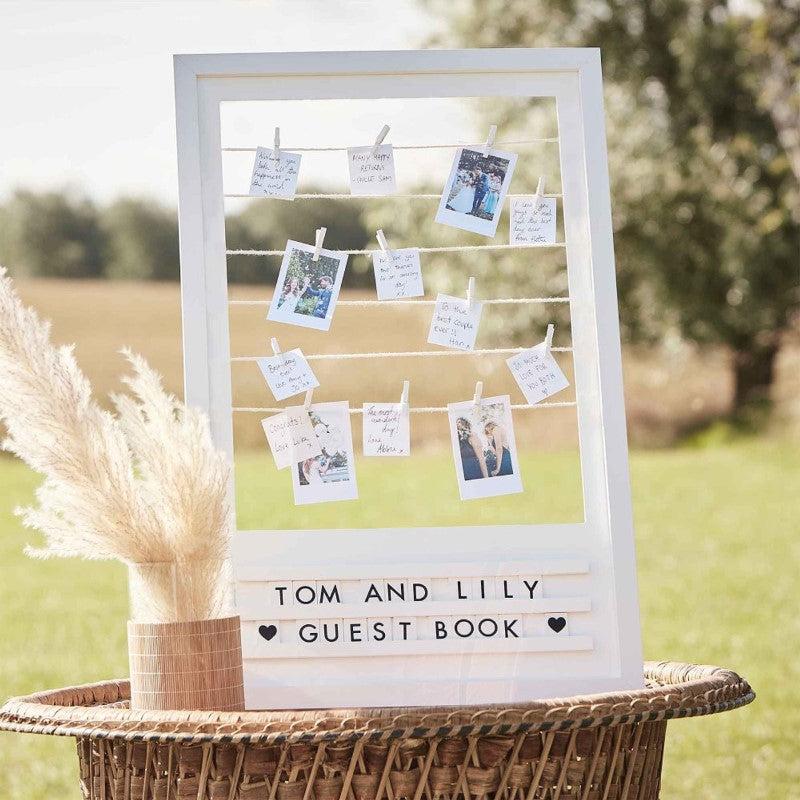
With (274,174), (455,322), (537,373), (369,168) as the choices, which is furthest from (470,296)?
(274,174)

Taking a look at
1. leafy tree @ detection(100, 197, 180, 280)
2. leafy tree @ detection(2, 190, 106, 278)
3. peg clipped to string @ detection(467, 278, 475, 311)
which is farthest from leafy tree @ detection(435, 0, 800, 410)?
peg clipped to string @ detection(467, 278, 475, 311)

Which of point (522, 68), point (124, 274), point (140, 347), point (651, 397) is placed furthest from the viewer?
point (124, 274)

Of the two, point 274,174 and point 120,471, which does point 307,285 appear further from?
point 120,471

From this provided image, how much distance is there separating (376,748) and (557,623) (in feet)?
1.47

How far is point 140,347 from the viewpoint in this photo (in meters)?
10.3

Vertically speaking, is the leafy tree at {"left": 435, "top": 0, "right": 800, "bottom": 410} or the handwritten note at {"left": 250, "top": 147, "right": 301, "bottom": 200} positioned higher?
the leafy tree at {"left": 435, "top": 0, "right": 800, "bottom": 410}

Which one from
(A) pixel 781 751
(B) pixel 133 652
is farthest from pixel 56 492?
(A) pixel 781 751

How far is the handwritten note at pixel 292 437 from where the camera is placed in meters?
1.76

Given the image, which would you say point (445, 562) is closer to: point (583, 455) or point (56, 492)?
point (583, 455)

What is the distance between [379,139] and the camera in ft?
5.99

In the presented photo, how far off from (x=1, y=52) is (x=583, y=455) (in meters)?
12.2

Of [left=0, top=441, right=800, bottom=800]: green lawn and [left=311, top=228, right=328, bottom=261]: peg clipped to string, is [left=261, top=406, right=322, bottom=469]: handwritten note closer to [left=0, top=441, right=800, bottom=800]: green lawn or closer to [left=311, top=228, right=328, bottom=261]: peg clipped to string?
[left=311, top=228, right=328, bottom=261]: peg clipped to string

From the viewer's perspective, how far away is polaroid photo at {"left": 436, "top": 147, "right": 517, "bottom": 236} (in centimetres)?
185

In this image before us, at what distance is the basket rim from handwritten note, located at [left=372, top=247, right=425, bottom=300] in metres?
0.71
